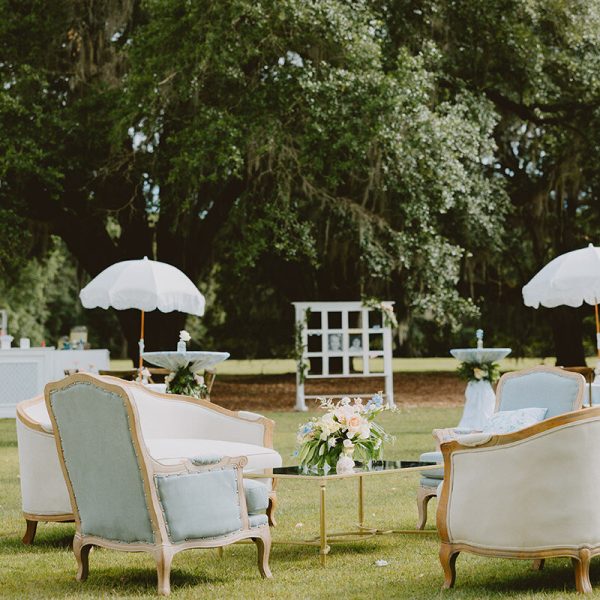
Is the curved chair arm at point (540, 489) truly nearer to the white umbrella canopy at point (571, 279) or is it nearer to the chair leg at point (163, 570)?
the chair leg at point (163, 570)

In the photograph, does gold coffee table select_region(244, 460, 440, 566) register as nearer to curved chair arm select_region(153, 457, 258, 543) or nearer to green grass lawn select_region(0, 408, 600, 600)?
green grass lawn select_region(0, 408, 600, 600)

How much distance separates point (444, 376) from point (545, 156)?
7878mm

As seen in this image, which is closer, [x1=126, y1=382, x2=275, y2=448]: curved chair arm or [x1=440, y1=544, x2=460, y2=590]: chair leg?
[x1=440, y1=544, x2=460, y2=590]: chair leg

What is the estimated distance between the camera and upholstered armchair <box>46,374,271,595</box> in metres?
4.76

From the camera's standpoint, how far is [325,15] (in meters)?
13.6

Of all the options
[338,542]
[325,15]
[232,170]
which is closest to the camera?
[338,542]

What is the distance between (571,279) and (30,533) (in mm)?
5024

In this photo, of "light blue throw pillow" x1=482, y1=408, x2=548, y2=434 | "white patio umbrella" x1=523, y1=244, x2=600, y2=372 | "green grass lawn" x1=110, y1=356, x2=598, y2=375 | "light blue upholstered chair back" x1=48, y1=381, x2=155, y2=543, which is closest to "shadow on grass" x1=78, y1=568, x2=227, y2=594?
"light blue upholstered chair back" x1=48, y1=381, x2=155, y2=543

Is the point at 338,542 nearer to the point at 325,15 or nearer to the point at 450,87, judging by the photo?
the point at 325,15

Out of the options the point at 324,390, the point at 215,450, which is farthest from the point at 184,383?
the point at 324,390

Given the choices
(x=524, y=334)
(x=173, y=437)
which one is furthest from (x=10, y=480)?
(x=524, y=334)

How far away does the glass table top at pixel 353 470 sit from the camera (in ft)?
17.5

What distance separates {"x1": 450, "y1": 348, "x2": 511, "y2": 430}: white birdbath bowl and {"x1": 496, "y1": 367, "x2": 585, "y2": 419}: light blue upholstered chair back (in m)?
5.26

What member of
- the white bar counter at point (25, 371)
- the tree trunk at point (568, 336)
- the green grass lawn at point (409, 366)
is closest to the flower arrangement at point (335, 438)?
the white bar counter at point (25, 371)
